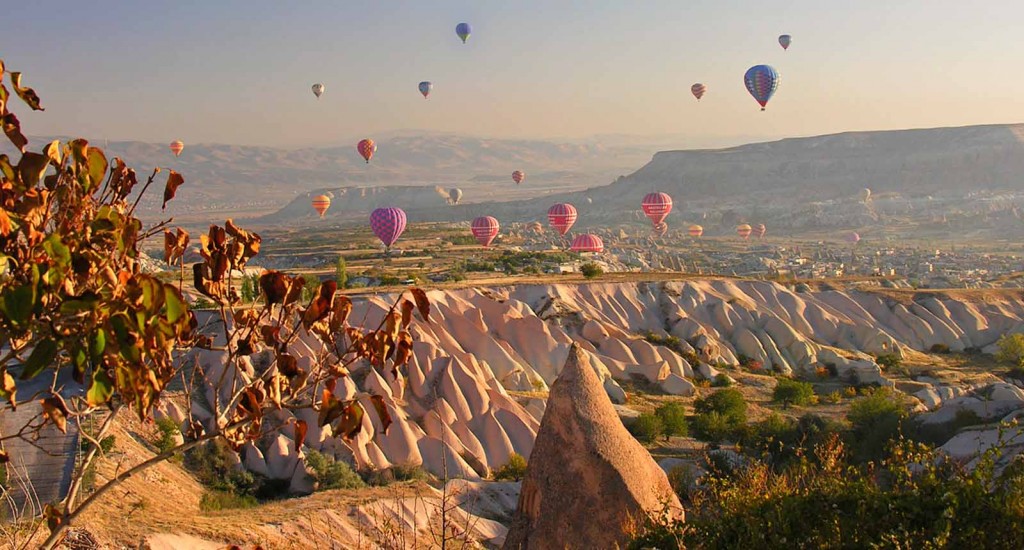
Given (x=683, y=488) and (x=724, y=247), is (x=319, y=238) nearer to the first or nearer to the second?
(x=724, y=247)

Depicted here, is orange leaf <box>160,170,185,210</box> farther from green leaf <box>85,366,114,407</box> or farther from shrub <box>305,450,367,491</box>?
shrub <box>305,450,367,491</box>

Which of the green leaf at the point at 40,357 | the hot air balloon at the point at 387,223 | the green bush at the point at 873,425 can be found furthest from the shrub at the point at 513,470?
the hot air balloon at the point at 387,223

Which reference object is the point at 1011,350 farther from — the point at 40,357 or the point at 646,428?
the point at 40,357

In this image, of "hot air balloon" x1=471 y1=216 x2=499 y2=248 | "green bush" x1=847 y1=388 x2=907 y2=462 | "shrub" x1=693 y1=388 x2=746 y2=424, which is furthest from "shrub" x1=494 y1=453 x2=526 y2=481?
"hot air balloon" x1=471 y1=216 x2=499 y2=248

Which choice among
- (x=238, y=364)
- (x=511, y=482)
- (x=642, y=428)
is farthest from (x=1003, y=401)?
(x=238, y=364)

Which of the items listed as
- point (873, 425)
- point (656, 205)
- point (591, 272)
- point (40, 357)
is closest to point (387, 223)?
point (591, 272)

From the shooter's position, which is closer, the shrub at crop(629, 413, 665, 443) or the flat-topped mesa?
the flat-topped mesa

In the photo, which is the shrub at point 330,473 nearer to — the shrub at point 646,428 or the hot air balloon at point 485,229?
the shrub at point 646,428
